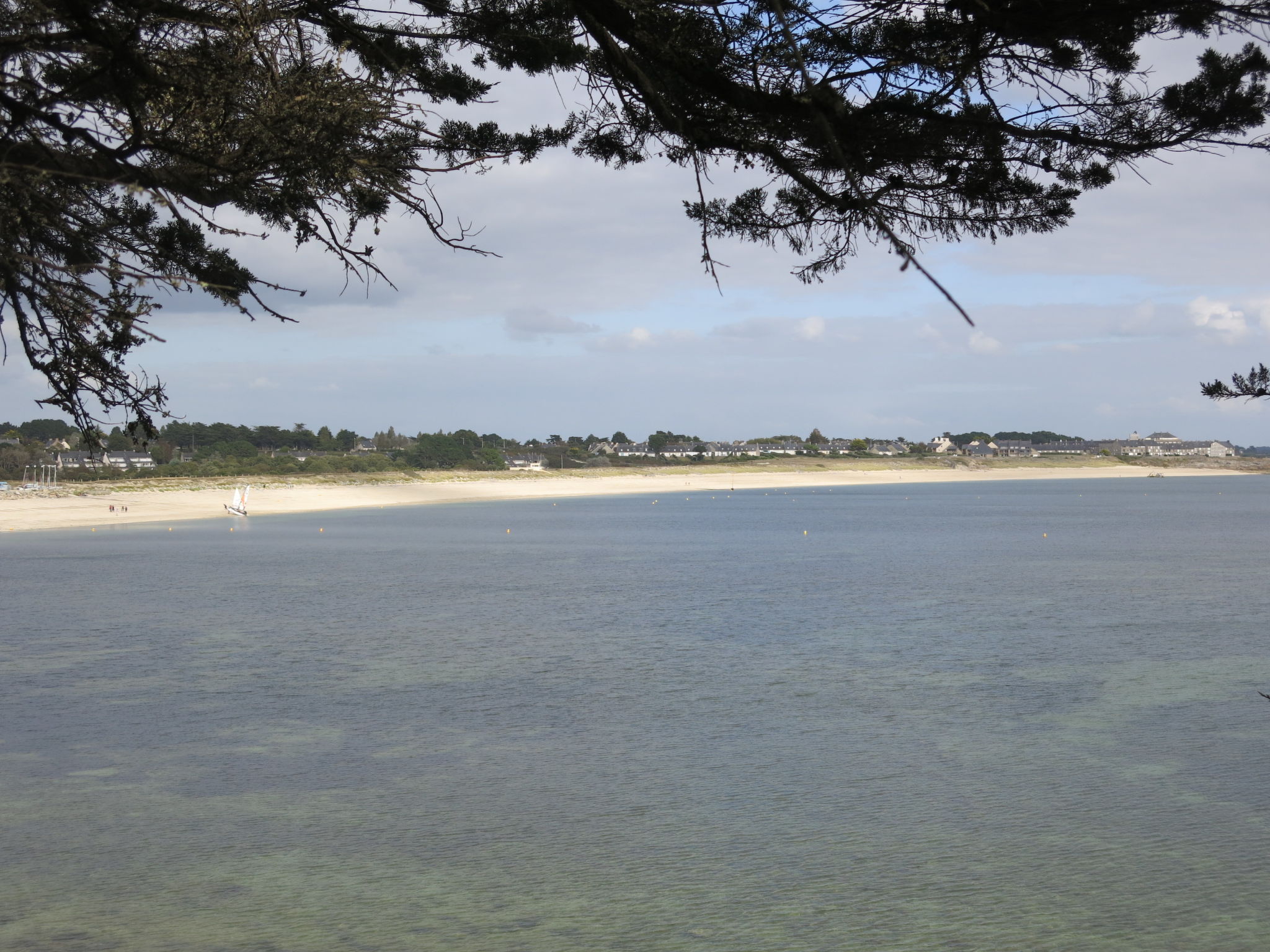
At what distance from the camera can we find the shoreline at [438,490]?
5481cm

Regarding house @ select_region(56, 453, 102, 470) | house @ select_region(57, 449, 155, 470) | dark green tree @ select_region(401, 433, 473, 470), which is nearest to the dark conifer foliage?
house @ select_region(57, 449, 155, 470)

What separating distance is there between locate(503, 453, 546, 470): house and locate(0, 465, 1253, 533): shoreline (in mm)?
14003

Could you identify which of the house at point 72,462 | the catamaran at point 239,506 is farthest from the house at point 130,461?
the catamaran at point 239,506

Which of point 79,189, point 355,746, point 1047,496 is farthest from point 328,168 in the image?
point 1047,496

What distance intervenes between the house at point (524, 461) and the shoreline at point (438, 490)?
45.9 feet

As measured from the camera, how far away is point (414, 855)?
335 inches

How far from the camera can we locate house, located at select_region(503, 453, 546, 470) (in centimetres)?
14318

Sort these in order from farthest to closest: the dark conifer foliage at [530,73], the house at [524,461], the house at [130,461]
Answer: the house at [524,461] < the house at [130,461] < the dark conifer foliage at [530,73]

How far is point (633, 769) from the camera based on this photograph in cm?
1091

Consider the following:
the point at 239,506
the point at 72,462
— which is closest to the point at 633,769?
the point at 239,506

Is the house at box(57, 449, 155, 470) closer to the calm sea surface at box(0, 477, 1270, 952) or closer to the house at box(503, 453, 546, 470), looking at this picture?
the house at box(503, 453, 546, 470)

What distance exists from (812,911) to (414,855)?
2858 mm

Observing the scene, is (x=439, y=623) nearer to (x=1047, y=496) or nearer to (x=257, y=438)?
(x=1047, y=496)

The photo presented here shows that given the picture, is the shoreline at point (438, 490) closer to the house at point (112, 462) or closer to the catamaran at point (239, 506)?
the catamaran at point (239, 506)
